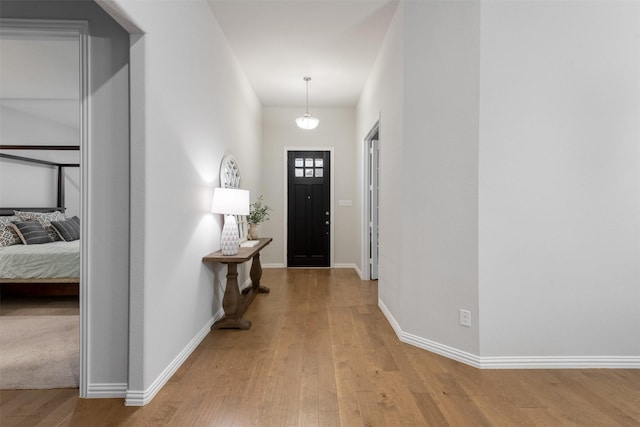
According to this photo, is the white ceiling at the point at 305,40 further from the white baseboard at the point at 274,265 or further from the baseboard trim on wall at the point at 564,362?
the baseboard trim on wall at the point at 564,362

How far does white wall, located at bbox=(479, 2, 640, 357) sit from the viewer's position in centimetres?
230

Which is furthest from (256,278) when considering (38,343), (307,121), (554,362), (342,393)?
(554,362)

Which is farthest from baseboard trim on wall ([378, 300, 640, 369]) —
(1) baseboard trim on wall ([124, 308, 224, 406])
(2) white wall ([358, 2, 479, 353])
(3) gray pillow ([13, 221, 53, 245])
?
(3) gray pillow ([13, 221, 53, 245])

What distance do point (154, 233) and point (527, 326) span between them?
264cm

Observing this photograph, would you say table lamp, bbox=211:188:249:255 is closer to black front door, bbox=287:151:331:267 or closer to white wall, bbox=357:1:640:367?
white wall, bbox=357:1:640:367

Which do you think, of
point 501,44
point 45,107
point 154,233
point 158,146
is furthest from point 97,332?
point 45,107

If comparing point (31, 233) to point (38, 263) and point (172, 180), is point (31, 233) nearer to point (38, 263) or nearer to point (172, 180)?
point (38, 263)

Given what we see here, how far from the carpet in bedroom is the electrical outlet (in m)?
2.68

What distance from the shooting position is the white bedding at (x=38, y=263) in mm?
3814

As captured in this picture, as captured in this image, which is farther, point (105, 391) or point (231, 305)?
point (231, 305)

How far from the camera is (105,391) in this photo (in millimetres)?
1943

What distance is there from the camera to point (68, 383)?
2115 millimetres

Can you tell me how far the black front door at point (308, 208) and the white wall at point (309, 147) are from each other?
5.3 inches

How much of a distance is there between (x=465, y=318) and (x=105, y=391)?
2.43 metres
